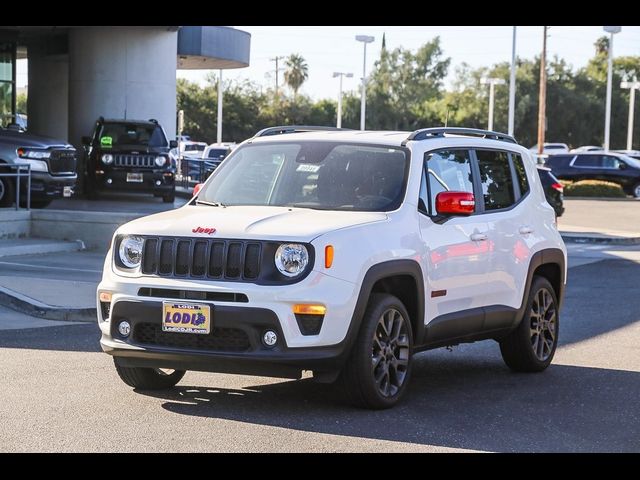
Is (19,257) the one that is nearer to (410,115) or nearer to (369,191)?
(369,191)

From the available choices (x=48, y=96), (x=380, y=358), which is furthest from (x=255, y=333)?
(x=48, y=96)

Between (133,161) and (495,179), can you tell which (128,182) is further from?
(495,179)

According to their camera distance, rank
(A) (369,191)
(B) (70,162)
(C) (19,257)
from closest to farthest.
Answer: (A) (369,191)
(C) (19,257)
(B) (70,162)

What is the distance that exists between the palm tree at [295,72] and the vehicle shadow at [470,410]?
119869 mm

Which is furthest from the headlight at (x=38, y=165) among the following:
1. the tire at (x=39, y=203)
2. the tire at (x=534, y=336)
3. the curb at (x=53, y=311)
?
the tire at (x=534, y=336)

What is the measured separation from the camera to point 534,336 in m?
9.84

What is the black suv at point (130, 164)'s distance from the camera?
2575cm

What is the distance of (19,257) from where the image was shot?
17.7 m

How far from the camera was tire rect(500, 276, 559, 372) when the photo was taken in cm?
966

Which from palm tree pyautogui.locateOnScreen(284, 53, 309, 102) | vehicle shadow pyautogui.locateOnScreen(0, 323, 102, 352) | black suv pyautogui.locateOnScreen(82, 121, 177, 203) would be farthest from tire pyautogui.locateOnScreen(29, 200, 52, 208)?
palm tree pyautogui.locateOnScreen(284, 53, 309, 102)
